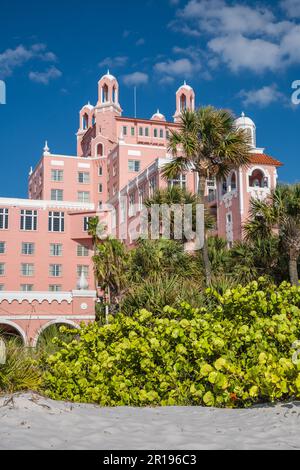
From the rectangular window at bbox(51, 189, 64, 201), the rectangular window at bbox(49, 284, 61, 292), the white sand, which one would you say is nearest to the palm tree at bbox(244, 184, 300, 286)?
the white sand

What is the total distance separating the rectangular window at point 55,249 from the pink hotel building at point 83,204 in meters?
0.10

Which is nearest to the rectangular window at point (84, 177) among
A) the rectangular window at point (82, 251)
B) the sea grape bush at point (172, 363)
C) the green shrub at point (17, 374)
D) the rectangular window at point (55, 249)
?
the rectangular window at point (82, 251)

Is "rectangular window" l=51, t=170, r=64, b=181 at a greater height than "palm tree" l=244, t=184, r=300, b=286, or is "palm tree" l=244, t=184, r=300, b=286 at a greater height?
"rectangular window" l=51, t=170, r=64, b=181

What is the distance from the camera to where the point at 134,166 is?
60.4 metres

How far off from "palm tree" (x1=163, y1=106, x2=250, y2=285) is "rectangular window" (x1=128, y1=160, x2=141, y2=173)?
3559 cm

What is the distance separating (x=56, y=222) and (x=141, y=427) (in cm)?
4873

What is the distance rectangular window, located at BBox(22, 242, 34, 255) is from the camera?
5284 centimetres

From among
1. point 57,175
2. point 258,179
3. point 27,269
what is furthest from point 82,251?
point 258,179

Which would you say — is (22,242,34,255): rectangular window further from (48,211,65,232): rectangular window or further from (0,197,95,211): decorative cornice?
(0,197,95,211): decorative cornice

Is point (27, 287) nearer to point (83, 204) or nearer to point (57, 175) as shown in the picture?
point (83, 204)

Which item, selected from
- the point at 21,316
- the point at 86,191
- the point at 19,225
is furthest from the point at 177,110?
the point at 21,316
